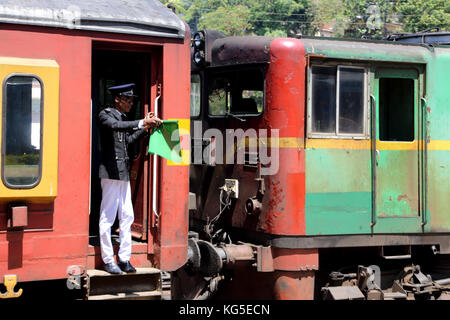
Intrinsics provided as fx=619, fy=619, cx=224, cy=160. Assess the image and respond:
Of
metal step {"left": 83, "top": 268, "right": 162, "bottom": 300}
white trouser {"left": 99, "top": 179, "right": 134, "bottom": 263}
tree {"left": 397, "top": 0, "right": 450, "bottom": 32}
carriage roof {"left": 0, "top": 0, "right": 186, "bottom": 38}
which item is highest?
tree {"left": 397, "top": 0, "right": 450, "bottom": 32}

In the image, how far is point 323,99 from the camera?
7.27 m

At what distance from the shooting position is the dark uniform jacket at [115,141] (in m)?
5.91

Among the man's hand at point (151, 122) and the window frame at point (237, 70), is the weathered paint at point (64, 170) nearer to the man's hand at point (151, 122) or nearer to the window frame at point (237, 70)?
the man's hand at point (151, 122)

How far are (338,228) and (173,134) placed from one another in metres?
2.42

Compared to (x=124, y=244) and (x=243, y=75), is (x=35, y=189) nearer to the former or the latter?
(x=124, y=244)

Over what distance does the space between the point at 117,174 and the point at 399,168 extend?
139 inches

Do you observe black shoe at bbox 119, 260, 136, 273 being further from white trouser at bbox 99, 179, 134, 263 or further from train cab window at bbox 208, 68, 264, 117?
train cab window at bbox 208, 68, 264, 117

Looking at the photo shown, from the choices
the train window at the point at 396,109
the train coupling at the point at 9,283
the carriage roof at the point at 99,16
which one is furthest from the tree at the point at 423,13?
the train coupling at the point at 9,283

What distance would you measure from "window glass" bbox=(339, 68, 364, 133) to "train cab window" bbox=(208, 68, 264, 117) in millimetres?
953

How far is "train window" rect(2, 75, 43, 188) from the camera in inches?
207

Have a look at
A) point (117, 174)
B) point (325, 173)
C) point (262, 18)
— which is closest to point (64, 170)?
point (117, 174)

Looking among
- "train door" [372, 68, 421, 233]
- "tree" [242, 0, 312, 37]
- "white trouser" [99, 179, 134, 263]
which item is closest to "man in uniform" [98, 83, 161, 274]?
"white trouser" [99, 179, 134, 263]

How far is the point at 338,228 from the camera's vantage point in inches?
284

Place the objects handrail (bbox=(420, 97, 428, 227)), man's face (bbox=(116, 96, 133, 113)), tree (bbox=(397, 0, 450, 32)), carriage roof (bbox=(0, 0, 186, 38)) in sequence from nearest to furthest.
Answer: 1. carriage roof (bbox=(0, 0, 186, 38))
2. man's face (bbox=(116, 96, 133, 113))
3. handrail (bbox=(420, 97, 428, 227))
4. tree (bbox=(397, 0, 450, 32))
